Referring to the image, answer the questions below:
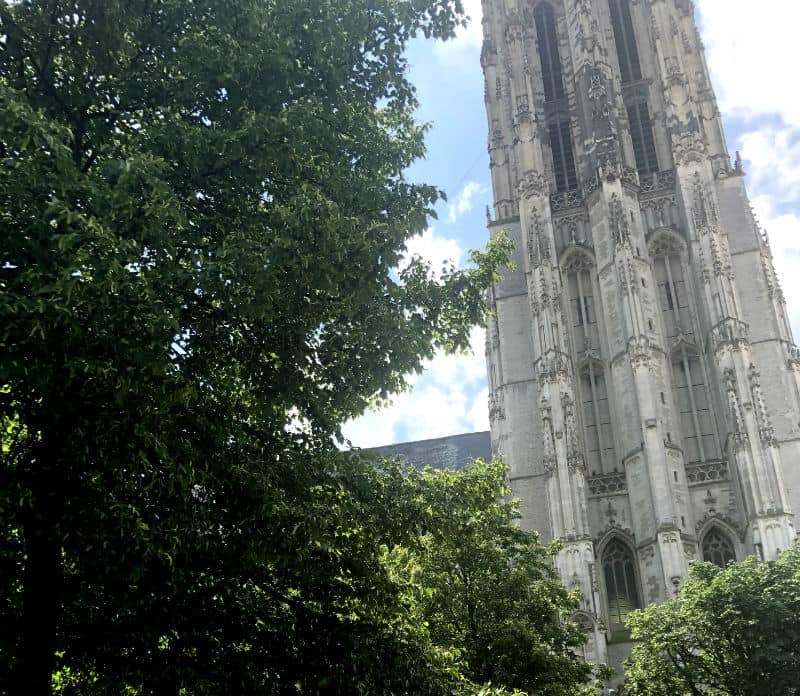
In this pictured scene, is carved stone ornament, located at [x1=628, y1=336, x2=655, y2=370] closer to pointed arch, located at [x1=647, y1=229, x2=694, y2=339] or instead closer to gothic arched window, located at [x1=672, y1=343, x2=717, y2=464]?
gothic arched window, located at [x1=672, y1=343, x2=717, y2=464]

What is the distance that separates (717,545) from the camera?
123 feet

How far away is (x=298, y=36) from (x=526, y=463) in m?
32.5

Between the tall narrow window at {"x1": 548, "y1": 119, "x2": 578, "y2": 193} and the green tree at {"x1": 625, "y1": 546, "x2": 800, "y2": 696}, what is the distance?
25.7 m

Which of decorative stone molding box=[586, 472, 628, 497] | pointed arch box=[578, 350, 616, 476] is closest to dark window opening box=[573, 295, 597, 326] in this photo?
pointed arch box=[578, 350, 616, 476]

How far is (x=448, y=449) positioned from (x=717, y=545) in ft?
79.3

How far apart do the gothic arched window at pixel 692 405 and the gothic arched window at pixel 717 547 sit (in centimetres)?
329

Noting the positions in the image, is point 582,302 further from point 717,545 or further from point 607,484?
point 717,545

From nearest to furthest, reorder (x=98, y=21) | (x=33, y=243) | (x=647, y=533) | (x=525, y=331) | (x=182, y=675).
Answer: (x=33, y=243) → (x=182, y=675) → (x=98, y=21) → (x=647, y=533) → (x=525, y=331)

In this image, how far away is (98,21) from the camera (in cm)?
955

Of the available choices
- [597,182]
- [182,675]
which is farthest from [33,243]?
[597,182]

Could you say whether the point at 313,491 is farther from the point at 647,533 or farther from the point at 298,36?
the point at 647,533

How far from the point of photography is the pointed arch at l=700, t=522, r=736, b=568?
37.2 m

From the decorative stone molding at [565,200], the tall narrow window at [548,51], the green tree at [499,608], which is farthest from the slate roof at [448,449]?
the green tree at [499,608]

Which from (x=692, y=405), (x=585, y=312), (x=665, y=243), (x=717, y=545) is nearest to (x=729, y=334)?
(x=692, y=405)
